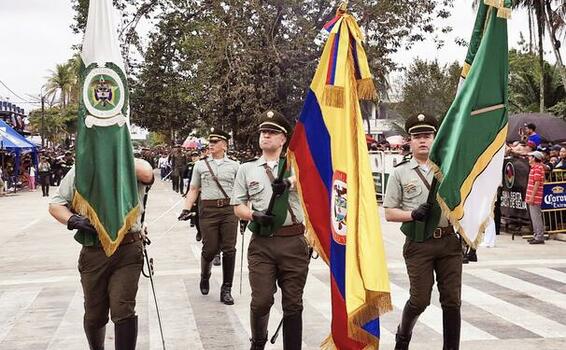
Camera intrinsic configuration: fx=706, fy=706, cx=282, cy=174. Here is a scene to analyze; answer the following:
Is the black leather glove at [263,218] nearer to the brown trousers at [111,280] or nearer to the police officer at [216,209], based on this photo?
the brown trousers at [111,280]

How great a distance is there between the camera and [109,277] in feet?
16.3

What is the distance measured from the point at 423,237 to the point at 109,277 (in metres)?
2.38

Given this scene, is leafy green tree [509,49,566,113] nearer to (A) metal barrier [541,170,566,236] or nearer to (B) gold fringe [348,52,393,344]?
(A) metal barrier [541,170,566,236]

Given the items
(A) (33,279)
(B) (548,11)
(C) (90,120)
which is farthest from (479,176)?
(B) (548,11)

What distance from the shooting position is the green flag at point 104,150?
4.87 m

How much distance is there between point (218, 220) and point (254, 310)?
3.40 meters

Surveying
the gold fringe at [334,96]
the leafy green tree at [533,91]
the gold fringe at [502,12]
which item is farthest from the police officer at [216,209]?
the leafy green tree at [533,91]

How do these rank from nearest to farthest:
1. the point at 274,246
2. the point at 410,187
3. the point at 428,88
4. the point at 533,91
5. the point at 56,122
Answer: the point at 274,246
the point at 410,187
the point at 533,91
the point at 428,88
the point at 56,122

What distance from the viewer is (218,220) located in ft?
28.4

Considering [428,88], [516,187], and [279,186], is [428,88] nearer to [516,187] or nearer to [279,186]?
[516,187]

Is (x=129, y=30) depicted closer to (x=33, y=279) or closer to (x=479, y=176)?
(x=33, y=279)

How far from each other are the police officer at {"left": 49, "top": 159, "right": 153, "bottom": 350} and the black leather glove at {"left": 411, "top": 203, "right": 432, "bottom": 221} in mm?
2059

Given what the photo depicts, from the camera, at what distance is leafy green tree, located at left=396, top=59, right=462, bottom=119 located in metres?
55.3

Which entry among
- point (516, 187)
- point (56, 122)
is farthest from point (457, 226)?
point (56, 122)
